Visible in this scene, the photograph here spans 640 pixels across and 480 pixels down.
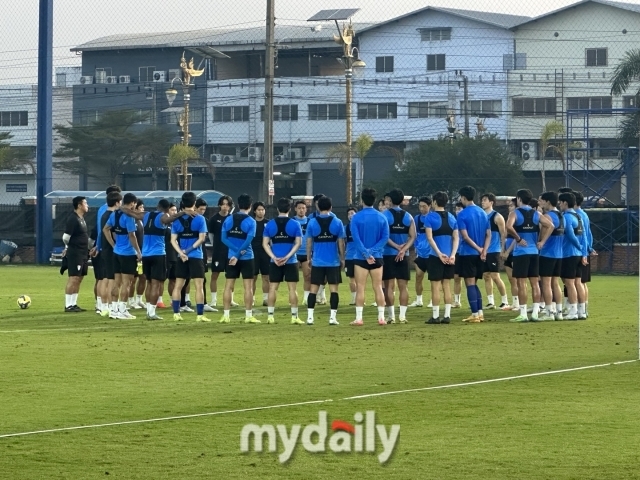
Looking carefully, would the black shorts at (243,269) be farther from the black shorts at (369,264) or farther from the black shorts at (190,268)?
the black shorts at (369,264)

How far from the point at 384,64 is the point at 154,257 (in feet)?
232

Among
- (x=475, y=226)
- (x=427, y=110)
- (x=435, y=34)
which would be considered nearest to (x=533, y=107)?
(x=427, y=110)

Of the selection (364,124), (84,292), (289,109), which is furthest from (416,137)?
(84,292)

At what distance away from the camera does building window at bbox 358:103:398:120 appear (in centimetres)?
9056

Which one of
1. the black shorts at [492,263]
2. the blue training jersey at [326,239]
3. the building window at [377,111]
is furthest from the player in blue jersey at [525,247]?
the building window at [377,111]

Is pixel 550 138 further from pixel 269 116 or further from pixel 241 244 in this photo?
pixel 241 244

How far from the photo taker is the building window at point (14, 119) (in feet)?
337

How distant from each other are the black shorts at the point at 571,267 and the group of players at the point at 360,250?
2 centimetres

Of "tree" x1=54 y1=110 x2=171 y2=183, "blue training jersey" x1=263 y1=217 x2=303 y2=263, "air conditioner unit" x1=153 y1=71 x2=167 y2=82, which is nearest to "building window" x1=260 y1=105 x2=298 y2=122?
"tree" x1=54 y1=110 x2=171 y2=183

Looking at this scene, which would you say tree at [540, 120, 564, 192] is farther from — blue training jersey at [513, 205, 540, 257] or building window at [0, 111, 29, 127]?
blue training jersey at [513, 205, 540, 257]

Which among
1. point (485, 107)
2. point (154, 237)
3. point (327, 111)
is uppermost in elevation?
point (327, 111)

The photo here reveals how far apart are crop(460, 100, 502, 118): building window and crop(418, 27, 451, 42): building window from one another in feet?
18.1

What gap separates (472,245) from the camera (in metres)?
21.5

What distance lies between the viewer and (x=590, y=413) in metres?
11.7
